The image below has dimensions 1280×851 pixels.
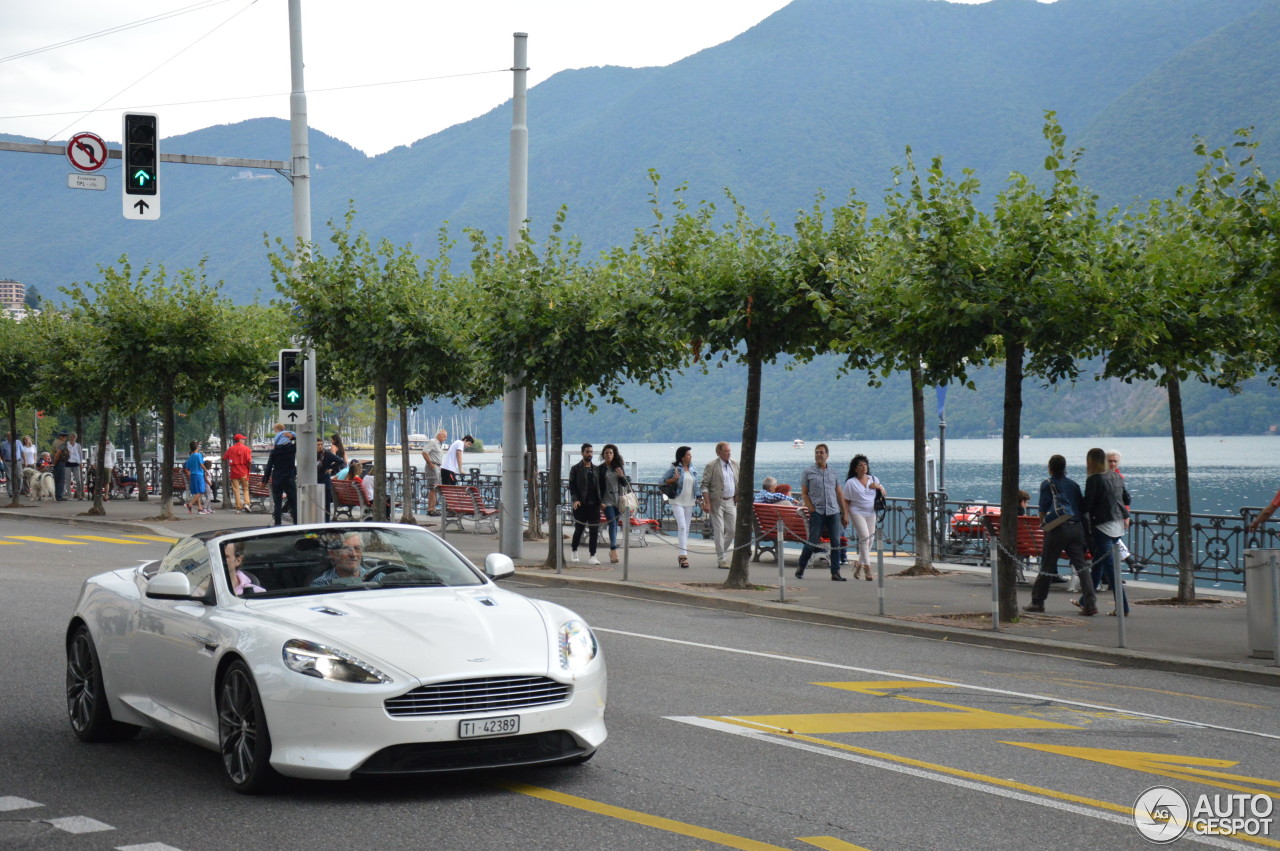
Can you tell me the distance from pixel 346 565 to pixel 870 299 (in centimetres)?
895

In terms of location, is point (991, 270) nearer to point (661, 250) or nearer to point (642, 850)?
point (661, 250)

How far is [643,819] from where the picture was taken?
652cm

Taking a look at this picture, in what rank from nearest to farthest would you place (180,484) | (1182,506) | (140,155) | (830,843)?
(830,843) < (1182,506) < (140,155) < (180,484)

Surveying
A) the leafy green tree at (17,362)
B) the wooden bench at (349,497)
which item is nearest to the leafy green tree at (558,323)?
the wooden bench at (349,497)

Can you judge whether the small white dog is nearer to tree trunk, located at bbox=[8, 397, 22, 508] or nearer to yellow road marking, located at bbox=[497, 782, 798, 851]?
tree trunk, located at bbox=[8, 397, 22, 508]

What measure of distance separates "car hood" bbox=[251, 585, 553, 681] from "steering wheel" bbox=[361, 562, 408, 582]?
0.26 metres

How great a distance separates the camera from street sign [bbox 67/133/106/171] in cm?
1986

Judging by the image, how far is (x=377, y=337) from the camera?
25.3 meters

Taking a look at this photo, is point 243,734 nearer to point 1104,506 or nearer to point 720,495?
point 1104,506

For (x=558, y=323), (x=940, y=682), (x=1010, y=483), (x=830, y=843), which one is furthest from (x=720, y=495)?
(x=830, y=843)

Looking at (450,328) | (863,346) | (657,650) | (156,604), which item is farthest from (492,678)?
(450,328)

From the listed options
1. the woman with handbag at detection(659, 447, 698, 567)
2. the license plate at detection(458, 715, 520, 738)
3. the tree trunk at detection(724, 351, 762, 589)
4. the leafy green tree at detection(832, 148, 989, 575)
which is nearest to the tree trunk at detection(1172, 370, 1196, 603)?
the leafy green tree at detection(832, 148, 989, 575)

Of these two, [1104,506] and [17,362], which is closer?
[1104,506]

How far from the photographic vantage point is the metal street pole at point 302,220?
22.2 m
